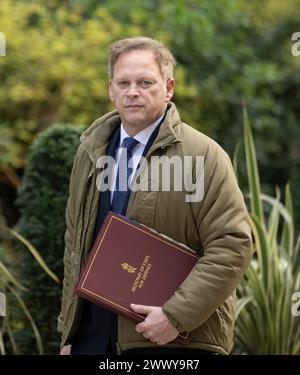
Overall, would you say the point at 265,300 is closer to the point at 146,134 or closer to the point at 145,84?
the point at 146,134

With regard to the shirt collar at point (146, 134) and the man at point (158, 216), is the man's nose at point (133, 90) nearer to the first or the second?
the man at point (158, 216)

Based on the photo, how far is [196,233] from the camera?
300cm

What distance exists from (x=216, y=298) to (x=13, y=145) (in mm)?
4298

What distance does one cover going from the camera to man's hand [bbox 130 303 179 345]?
9.48 feet

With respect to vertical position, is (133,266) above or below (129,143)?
below

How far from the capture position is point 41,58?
7.16 meters

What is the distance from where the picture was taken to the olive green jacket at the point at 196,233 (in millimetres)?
2889

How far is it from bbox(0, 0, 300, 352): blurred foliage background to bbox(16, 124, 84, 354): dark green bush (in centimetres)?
227

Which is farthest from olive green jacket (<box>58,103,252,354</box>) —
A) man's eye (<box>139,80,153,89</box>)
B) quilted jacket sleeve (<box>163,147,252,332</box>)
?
man's eye (<box>139,80,153,89</box>)

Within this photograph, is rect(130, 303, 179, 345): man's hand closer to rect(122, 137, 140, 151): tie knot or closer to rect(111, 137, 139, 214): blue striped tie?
rect(111, 137, 139, 214): blue striped tie

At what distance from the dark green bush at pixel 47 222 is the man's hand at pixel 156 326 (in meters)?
1.55

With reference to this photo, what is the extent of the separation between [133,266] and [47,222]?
1583 mm

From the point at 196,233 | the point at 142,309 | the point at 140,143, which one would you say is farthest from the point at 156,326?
the point at 140,143

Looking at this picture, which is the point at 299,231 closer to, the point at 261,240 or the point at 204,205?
the point at 261,240
